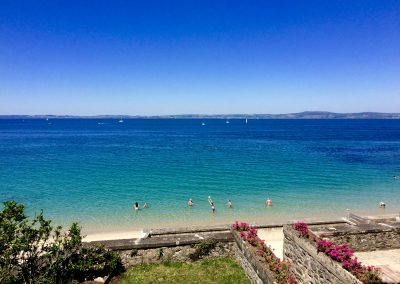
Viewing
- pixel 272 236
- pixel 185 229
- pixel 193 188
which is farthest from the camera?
pixel 193 188

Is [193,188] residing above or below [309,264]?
below

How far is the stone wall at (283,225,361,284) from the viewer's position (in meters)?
9.05

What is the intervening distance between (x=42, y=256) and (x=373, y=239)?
14.4m

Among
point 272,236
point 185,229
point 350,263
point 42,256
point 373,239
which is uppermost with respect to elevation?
point 350,263

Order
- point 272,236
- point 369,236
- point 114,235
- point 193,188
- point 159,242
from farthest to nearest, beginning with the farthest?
1. point 193,188
2. point 114,235
3. point 272,236
4. point 369,236
5. point 159,242

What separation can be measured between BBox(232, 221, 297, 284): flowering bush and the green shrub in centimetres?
554

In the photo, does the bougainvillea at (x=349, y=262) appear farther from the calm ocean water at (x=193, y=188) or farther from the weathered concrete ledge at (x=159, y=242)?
the calm ocean water at (x=193, y=188)

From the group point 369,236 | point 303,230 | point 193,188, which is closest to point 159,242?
point 303,230

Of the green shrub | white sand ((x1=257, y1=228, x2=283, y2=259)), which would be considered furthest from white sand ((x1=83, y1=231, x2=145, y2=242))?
the green shrub

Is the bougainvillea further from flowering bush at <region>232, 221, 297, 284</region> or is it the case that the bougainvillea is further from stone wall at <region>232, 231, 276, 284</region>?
stone wall at <region>232, 231, 276, 284</region>

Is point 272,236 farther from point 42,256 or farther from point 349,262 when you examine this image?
point 42,256

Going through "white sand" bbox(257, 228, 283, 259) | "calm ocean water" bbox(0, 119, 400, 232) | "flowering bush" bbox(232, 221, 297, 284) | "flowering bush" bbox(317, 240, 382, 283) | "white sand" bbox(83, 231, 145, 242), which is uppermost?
"flowering bush" bbox(317, 240, 382, 283)

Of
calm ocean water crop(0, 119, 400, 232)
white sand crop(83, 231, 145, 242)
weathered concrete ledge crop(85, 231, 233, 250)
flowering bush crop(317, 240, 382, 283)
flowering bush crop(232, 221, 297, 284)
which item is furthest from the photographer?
calm ocean water crop(0, 119, 400, 232)

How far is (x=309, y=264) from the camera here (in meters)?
10.7
